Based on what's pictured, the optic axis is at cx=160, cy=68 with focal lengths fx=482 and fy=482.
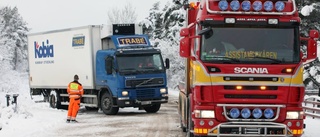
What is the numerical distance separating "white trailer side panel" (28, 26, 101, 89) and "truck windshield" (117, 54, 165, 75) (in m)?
1.94

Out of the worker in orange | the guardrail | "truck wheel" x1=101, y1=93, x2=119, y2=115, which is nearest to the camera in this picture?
the worker in orange

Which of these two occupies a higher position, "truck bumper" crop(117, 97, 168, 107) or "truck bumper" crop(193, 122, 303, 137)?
"truck bumper" crop(193, 122, 303, 137)

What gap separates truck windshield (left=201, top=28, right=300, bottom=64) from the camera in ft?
29.7

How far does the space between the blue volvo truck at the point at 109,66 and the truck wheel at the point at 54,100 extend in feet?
0.09

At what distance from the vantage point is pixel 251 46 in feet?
29.9

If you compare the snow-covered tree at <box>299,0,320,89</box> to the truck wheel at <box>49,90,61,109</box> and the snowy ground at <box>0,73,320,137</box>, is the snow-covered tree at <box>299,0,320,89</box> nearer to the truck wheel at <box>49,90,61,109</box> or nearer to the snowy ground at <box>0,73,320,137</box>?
the snowy ground at <box>0,73,320,137</box>

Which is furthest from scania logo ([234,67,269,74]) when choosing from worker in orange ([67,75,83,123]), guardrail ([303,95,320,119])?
guardrail ([303,95,320,119])

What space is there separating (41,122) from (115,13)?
150 ft

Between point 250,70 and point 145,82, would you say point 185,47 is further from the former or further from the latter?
point 145,82

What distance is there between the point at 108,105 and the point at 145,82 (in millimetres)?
1814

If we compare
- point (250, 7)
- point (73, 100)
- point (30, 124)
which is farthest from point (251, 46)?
point (73, 100)

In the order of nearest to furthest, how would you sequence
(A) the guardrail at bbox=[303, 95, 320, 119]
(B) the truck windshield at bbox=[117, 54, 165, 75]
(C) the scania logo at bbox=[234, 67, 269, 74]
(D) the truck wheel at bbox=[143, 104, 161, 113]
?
(C) the scania logo at bbox=[234, 67, 269, 74] → (A) the guardrail at bbox=[303, 95, 320, 119] → (B) the truck windshield at bbox=[117, 54, 165, 75] → (D) the truck wheel at bbox=[143, 104, 161, 113]

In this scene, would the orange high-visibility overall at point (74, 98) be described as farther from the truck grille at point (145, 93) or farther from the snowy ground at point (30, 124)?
the truck grille at point (145, 93)

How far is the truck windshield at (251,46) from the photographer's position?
9.04m
